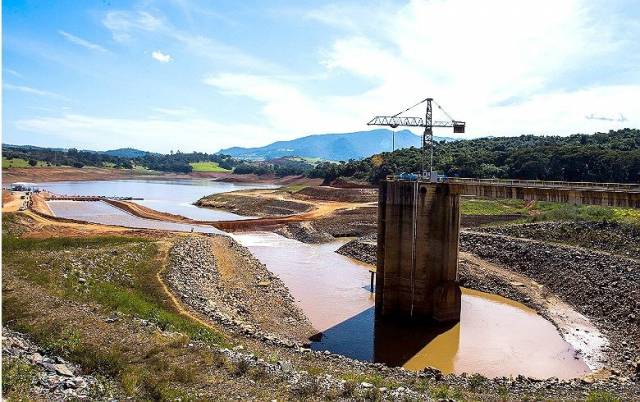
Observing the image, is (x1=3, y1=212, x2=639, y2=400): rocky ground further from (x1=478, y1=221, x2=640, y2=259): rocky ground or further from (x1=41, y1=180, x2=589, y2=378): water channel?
(x1=478, y1=221, x2=640, y2=259): rocky ground

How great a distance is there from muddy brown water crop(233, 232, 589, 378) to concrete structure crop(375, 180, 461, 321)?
1.38 meters

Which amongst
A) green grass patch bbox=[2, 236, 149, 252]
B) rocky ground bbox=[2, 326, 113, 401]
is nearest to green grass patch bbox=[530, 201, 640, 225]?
green grass patch bbox=[2, 236, 149, 252]

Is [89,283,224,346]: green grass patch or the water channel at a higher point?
[89,283,224,346]: green grass patch

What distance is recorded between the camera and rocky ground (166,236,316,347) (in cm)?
2620

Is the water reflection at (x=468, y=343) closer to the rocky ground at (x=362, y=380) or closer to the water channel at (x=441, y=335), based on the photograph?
the water channel at (x=441, y=335)

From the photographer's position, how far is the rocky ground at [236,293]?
26.2m

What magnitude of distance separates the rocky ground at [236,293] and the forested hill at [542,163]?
199 feet

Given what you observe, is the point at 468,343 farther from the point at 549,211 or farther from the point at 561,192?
the point at 549,211

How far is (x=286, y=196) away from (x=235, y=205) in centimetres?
1167

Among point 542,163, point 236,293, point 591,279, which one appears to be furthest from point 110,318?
point 542,163

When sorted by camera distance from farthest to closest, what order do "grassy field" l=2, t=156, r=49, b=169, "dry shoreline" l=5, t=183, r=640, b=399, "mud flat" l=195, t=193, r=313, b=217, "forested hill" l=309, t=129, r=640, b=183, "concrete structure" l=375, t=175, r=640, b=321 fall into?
1. "grassy field" l=2, t=156, r=49, b=169
2. "mud flat" l=195, t=193, r=313, b=217
3. "forested hill" l=309, t=129, r=640, b=183
4. "concrete structure" l=375, t=175, r=640, b=321
5. "dry shoreline" l=5, t=183, r=640, b=399

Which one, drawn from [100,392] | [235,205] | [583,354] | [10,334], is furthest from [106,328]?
[235,205]

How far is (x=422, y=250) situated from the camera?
30719 mm

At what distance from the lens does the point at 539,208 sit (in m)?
62.7
